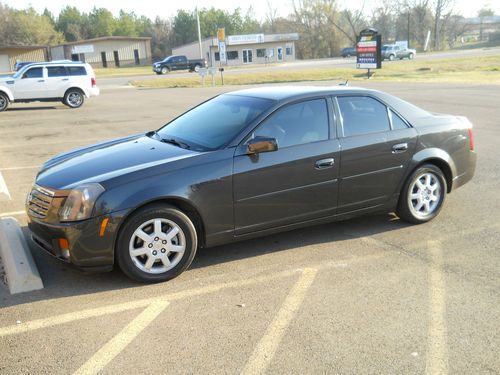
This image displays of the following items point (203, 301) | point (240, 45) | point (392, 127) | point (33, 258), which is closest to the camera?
point (203, 301)

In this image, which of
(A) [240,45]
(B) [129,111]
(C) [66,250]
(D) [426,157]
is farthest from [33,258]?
(A) [240,45]

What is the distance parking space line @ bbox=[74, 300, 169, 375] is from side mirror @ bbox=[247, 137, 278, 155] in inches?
59.2

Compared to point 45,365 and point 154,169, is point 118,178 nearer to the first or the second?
point 154,169

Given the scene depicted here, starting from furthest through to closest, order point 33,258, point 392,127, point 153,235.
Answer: point 392,127 < point 33,258 < point 153,235

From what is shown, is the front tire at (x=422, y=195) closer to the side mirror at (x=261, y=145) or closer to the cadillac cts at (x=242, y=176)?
the cadillac cts at (x=242, y=176)

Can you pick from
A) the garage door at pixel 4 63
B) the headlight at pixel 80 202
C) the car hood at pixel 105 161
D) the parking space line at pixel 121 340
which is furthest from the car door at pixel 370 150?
the garage door at pixel 4 63

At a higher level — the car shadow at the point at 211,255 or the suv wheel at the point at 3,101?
the suv wheel at the point at 3,101

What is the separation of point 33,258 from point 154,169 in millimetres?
1566

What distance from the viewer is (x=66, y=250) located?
13.5 ft

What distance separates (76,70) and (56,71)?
0.78 m

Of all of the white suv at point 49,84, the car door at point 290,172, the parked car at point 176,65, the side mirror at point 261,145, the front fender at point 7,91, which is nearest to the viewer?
the side mirror at point 261,145

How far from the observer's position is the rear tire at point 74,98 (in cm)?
2038

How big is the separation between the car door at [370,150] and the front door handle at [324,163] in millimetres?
130

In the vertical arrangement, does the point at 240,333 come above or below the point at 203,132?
below
